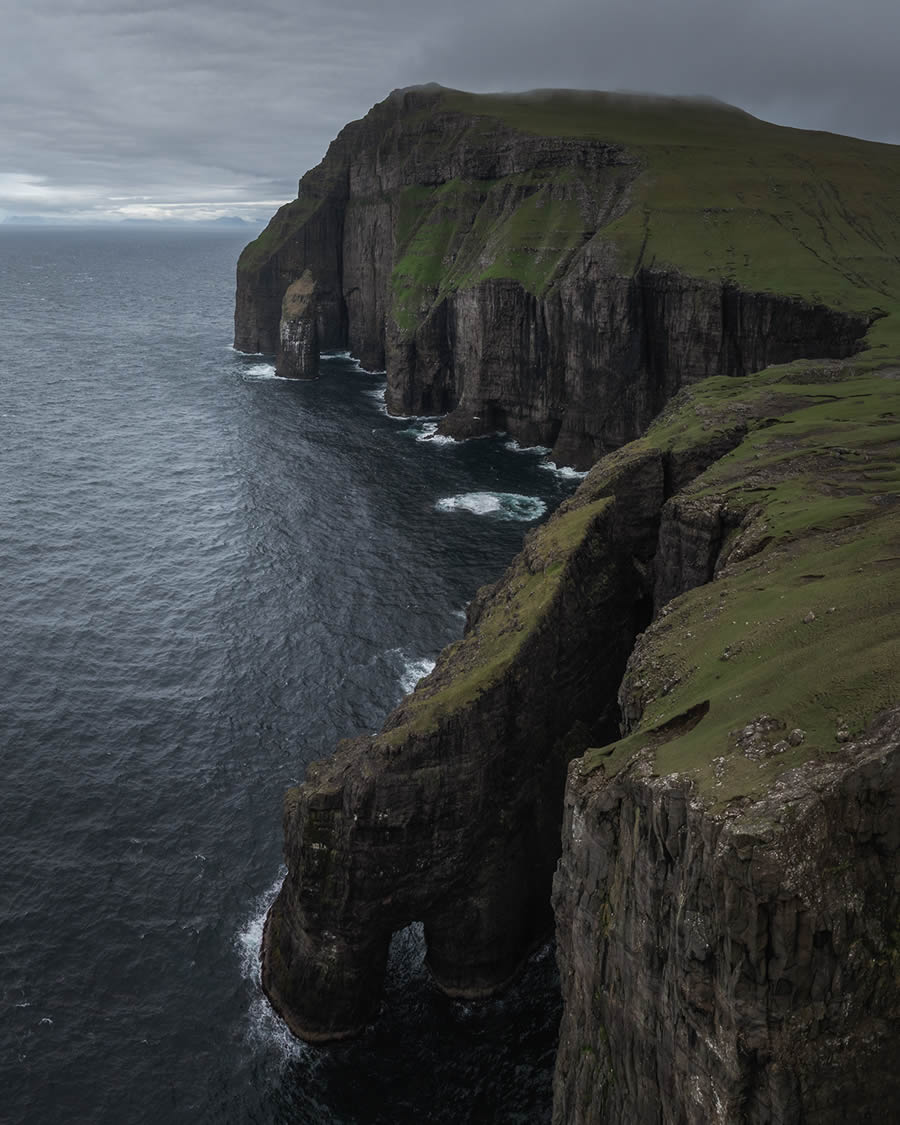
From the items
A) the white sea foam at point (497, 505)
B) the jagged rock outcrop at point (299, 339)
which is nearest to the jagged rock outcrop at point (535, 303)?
the jagged rock outcrop at point (299, 339)

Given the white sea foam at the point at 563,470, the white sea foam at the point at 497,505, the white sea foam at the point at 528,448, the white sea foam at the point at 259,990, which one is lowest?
the white sea foam at the point at 259,990

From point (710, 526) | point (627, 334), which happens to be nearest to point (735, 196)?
point (627, 334)

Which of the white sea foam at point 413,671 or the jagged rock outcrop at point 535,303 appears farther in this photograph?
the jagged rock outcrop at point 535,303

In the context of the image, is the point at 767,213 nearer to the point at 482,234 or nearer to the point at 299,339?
the point at 482,234

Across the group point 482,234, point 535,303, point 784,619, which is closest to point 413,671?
point 784,619

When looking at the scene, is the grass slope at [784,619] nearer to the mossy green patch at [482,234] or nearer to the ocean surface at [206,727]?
the ocean surface at [206,727]

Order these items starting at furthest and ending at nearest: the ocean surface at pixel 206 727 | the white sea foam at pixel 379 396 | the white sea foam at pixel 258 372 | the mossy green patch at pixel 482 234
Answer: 1. the white sea foam at pixel 258 372
2. the white sea foam at pixel 379 396
3. the mossy green patch at pixel 482 234
4. the ocean surface at pixel 206 727

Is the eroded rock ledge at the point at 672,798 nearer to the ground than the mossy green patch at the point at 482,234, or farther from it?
nearer to the ground
